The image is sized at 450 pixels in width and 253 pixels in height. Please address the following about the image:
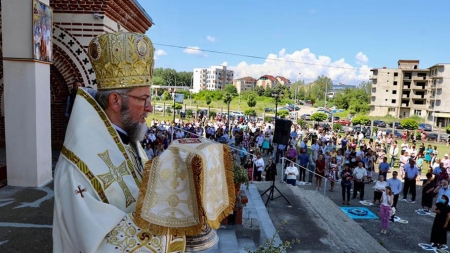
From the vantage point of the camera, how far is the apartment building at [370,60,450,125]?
70.0 m

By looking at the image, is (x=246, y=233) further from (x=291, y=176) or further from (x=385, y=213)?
(x=291, y=176)

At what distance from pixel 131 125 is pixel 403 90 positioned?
8088 centimetres

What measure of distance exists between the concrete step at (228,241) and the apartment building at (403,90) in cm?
7457

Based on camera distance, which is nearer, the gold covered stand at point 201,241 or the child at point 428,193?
the gold covered stand at point 201,241

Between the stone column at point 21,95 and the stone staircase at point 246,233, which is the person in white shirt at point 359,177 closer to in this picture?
the stone staircase at point 246,233

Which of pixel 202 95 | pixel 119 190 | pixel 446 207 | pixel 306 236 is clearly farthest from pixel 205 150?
pixel 202 95

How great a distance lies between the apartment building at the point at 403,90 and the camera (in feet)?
230

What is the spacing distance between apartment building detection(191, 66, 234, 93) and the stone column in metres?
118

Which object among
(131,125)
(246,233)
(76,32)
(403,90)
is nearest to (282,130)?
(246,233)

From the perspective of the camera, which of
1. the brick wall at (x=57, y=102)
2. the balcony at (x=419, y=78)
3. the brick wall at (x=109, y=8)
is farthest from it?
the balcony at (x=419, y=78)

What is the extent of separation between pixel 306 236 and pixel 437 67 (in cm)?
7360

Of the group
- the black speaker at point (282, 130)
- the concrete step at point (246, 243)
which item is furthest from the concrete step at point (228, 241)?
the black speaker at point (282, 130)

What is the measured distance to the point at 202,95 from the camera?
73312mm

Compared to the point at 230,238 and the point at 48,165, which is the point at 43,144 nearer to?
the point at 48,165
